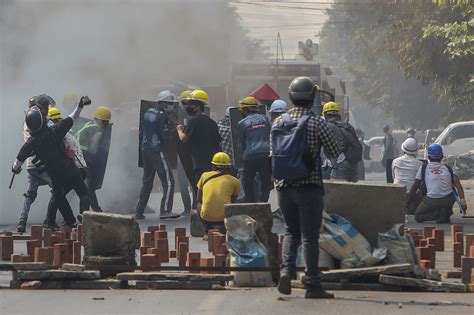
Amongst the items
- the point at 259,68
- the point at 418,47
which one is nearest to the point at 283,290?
the point at 259,68

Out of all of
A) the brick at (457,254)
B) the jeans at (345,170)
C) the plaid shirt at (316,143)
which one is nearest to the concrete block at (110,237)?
the plaid shirt at (316,143)

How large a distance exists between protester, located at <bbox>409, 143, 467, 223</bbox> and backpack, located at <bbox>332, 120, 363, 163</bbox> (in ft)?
3.44

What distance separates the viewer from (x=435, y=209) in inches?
609

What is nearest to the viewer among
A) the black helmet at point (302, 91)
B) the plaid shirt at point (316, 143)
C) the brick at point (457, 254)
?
the plaid shirt at point (316, 143)

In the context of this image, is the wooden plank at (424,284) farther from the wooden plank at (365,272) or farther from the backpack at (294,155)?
the backpack at (294,155)

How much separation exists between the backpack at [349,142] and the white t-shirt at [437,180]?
1.05 m

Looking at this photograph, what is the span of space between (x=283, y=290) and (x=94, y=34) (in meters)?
15.0

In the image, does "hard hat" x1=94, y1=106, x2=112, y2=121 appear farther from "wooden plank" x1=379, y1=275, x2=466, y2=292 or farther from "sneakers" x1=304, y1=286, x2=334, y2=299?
"sneakers" x1=304, y1=286, x2=334, y2=299

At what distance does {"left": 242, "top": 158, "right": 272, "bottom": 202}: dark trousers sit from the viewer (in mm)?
15211

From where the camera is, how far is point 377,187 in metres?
9.47

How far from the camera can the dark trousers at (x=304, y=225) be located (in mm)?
8484

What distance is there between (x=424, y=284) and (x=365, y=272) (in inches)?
16.2

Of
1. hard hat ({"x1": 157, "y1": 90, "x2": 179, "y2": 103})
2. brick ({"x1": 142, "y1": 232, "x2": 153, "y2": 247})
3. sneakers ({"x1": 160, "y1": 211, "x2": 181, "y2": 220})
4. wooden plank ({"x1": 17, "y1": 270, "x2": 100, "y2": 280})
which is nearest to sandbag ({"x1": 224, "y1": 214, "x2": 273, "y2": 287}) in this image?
wooden plank ({"x1": 17, "y1": 270, "x2": 100, "y2": 280})

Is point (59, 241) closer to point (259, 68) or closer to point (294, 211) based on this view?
point (294, 211)
